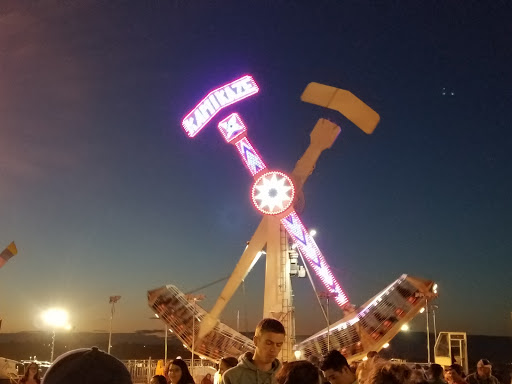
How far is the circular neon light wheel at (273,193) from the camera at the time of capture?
1024 inches

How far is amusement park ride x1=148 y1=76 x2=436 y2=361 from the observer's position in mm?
25953

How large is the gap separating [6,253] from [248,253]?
1074 centimetres

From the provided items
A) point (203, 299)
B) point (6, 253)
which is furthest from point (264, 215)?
point (6, 253)

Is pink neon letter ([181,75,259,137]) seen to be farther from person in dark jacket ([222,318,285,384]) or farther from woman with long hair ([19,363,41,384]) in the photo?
person in dark jacket ([222,318,285,384])

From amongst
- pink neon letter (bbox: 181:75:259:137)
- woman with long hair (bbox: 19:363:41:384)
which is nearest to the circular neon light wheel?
pink neon letter (bbox: 181:75:259:137)

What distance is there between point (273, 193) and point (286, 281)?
410 cm

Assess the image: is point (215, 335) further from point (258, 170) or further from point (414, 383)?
point (414, 383)

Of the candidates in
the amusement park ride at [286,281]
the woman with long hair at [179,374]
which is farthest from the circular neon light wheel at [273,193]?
the woman with long hair at [179,374]

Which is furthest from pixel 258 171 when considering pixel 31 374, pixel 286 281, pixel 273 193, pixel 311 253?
pixel 31 374

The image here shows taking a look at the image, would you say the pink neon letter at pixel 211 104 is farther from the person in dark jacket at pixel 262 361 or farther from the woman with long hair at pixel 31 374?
the person in dark jacket at pixel 262 361

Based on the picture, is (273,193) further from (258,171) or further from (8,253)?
(8,253)

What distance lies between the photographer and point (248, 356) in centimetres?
469

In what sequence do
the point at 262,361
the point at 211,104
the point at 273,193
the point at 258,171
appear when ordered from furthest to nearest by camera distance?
the point at 211,104
the point at 258,171
the point at 273,193
the point at 262,361

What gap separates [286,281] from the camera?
2645 centimetres
